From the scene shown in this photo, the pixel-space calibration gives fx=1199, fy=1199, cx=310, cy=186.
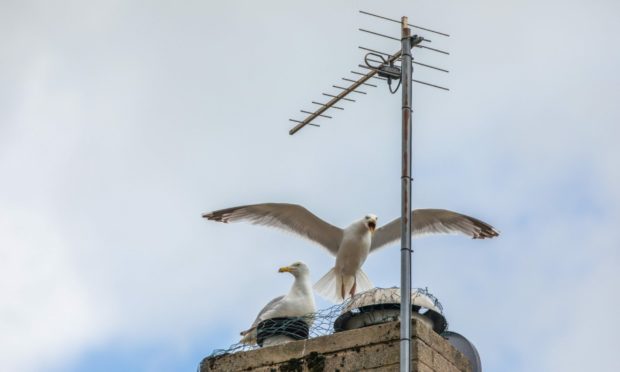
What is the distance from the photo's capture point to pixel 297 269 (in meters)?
10.4

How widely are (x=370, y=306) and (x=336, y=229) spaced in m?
6.05

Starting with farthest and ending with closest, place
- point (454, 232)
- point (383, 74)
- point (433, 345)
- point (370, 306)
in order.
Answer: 1. point (454, 232)
2. point (383, 74)
3. point (370, 306)
4. point (433, 345)

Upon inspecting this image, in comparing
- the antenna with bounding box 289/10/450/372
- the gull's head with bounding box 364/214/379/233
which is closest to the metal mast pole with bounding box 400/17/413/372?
the antenna with bounding box 289/10/450/372

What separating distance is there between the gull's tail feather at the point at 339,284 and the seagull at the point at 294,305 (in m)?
4.33

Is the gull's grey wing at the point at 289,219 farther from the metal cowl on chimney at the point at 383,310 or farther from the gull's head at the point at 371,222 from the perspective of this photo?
the metal cowl on chimney at the point at 383,310

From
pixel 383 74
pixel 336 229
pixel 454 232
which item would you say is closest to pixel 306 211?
pixel 336 229

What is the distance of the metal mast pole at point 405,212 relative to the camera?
311 inches

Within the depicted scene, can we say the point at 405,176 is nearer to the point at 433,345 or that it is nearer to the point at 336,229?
the point at 433,345

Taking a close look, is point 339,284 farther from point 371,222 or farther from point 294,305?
point 294,305

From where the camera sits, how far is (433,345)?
8414 mm

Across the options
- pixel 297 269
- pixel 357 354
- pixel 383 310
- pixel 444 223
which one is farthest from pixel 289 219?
pixel 357 354

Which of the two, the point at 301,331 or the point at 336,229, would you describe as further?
the point at 336,229

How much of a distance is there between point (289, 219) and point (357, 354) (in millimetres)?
6194

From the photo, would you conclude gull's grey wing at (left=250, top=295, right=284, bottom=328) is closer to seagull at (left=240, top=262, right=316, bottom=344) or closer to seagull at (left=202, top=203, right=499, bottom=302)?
seagull at (left=240, top=262, right=316, bottom=344)
